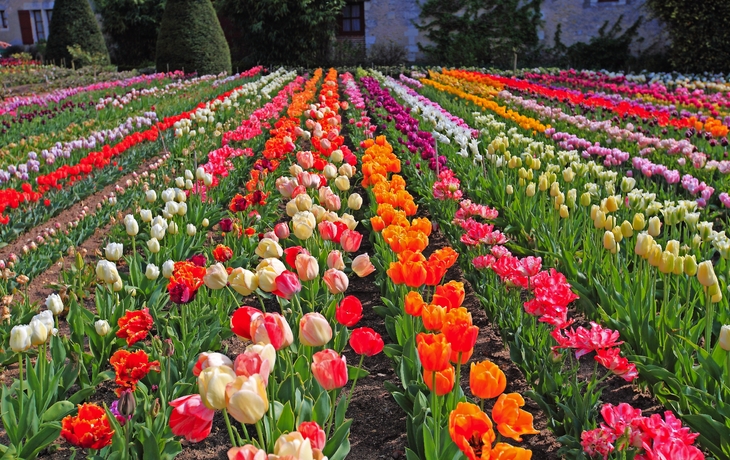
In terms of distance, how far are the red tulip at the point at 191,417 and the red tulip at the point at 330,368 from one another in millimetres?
308

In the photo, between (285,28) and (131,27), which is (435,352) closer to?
(285,28)

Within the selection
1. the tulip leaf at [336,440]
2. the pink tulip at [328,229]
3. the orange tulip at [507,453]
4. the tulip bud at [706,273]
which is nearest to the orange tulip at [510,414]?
the orange tulip at [507,453]

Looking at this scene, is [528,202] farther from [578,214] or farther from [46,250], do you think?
[46,250]

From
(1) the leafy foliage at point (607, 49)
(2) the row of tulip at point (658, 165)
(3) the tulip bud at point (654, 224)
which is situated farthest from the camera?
(1) the leafy foliage at point (607, 49)

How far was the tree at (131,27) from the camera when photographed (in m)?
A: 24.8

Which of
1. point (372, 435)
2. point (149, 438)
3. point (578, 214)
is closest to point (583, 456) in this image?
point (372, 435)

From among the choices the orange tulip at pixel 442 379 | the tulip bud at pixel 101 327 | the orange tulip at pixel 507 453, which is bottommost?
the tulip bud at pixel 101 327

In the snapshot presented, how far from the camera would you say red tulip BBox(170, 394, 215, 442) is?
142 centimetres

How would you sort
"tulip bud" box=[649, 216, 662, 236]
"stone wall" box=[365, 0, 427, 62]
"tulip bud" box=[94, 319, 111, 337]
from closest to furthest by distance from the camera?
"tulip bud" box=[94, 319, 111, 337] → "tulip bud" box=[649, 216, 662, 236] → "stone wall" box=[365, 0, 427, 62]

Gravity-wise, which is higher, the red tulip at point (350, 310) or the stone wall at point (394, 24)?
the stone wall at point (394, 24)

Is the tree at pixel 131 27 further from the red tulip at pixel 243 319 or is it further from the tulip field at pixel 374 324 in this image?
the red tulip at pixel 243 319

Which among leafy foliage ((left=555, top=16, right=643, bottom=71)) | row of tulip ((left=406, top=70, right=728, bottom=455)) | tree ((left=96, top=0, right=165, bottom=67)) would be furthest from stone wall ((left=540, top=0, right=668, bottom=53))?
row of tulip ((left=406, top=70, right=728, bottom=455))

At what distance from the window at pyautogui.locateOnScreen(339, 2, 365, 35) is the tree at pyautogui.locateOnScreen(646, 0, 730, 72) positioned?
10.9m

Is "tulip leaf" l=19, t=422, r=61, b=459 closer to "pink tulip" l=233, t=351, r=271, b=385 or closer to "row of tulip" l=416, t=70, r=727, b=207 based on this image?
"pink tulip" l=233, t=351, r=271, b=385
